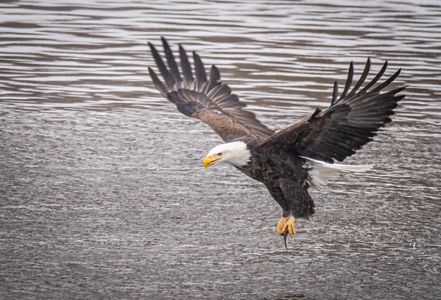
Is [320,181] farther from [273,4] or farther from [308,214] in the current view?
[273,4]

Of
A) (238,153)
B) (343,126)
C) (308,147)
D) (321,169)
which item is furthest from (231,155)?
(343,126)

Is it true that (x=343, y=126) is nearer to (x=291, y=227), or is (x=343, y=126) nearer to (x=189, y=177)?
(x=291, y=227)

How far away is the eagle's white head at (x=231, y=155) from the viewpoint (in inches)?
233

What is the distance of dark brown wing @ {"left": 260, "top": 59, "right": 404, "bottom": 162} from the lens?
568cm

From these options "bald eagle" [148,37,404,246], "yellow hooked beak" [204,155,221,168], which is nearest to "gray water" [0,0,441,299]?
"bald eagle" [148,37,404,246]

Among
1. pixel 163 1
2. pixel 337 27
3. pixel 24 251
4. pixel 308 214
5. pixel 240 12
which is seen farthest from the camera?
pixel 163 1

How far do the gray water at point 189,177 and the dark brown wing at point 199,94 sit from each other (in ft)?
1.58

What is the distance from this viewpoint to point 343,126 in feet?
19.0

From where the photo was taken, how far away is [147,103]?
383 inches

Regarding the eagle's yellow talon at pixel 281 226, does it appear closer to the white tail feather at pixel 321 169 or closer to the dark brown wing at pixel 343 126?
the white tail feather at pixel 321 169

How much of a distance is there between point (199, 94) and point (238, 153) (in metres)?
1.60

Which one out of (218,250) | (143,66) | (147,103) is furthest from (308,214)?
(143,66)

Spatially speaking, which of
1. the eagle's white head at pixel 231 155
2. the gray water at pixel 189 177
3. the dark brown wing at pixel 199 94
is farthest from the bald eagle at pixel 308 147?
the dark brown wing at pixel 199 94

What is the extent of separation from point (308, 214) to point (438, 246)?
797 millimetres
